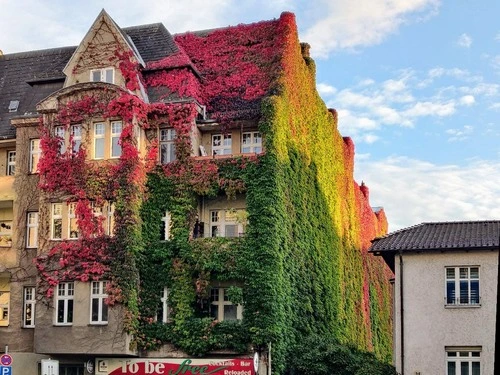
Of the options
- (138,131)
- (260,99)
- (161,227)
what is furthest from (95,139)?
(260,99)

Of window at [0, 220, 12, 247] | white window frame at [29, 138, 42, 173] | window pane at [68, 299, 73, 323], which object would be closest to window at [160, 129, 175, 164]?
white window frame at [29, 138, 42, 173]

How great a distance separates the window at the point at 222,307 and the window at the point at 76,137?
1044 cm

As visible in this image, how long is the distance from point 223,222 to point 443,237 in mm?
11393

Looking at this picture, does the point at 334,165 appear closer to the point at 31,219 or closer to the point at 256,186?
the point at 256,186

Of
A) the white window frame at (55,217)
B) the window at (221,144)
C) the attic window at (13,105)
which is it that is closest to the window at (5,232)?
the white window frame at (55,217)

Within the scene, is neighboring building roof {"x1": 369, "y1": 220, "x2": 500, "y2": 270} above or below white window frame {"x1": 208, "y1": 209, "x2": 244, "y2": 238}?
below

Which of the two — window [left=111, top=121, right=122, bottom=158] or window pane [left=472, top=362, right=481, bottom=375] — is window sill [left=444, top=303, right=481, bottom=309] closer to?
window pane [left=472, top=362, right=481, bottom=375]

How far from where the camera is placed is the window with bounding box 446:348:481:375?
127 feet

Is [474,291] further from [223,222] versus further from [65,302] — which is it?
[65,302]

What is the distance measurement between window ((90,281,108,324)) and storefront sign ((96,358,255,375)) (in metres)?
2.11

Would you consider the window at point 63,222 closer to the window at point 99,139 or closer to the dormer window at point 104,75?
the window at point 99,139

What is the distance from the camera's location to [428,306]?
130ft

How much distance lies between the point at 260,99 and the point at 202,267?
9.98 m

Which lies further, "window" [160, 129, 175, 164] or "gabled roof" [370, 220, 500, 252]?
"window" [160, 129, 175, 164]
